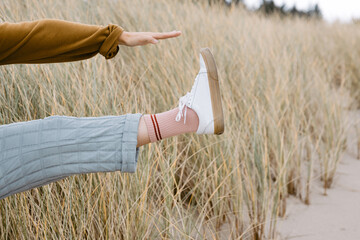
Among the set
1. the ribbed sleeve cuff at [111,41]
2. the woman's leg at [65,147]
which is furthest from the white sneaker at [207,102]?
the ribbed sleeve cuff at [111,41]

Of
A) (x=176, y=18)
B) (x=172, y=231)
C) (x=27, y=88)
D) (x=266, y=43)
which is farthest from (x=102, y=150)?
(x=266, y=43)

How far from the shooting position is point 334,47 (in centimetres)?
480

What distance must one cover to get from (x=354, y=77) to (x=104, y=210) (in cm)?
365

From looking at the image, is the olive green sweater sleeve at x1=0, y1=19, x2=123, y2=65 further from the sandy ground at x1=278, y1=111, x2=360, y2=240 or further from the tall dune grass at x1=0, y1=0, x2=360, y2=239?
the sandy ground at x1=278, y1=111, x2=360, y2=240

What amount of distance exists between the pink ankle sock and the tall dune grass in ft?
1.09

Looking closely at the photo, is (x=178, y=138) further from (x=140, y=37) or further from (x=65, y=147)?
(x=65, y=147)

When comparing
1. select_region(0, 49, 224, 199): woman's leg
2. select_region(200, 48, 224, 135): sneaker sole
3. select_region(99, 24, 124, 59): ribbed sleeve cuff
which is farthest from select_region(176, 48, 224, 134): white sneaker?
select_region(99, 24, 124, 59): ribbed sleeve cuff

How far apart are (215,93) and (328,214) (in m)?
1.14

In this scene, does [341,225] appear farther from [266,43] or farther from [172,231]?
[266,43]

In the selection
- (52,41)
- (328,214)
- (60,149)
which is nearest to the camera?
(60,149)

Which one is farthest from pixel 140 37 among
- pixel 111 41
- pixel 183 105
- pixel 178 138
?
pixel 178 138

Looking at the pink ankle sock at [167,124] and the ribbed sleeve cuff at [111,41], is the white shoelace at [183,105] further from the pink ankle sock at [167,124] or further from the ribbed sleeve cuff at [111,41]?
the ribbed sleeve cuff at [111,41]

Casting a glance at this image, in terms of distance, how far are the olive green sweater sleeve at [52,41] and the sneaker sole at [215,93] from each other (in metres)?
0.33

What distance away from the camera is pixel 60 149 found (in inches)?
38.9
